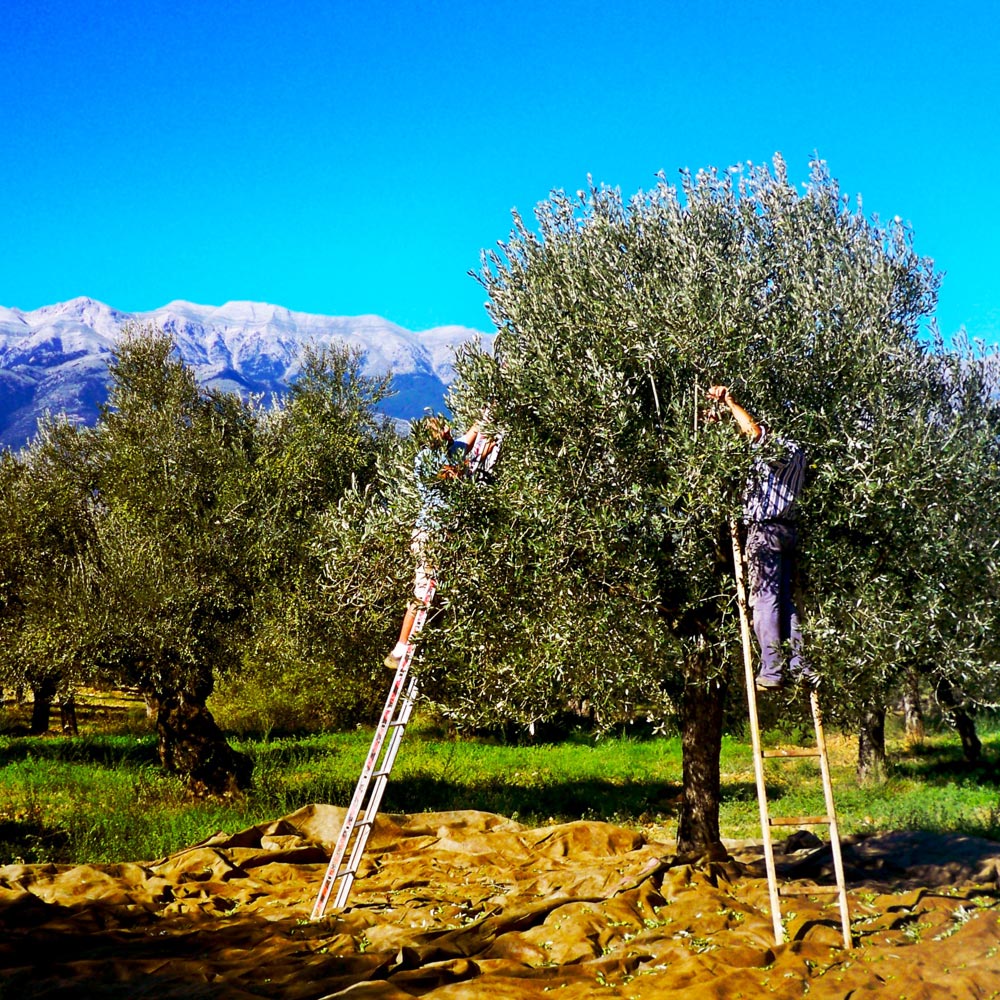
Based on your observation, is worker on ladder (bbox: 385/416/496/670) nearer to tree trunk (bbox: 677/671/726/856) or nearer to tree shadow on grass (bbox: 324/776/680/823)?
tree trunk (bbox: 677/671/726/856)

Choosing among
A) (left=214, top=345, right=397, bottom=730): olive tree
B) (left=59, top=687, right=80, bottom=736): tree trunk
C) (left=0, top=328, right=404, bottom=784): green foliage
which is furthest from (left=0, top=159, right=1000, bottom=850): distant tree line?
(left=59, top=687, right=80, bottom=736): tree trunk

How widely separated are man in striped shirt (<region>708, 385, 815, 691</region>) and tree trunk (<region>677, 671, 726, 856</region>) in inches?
113

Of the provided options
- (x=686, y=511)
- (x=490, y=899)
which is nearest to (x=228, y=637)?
(x=490, y=899)

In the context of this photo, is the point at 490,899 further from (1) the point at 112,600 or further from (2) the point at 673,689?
(1) the point at 112,600

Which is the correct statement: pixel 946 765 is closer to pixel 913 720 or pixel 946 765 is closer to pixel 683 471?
pixel 913 720

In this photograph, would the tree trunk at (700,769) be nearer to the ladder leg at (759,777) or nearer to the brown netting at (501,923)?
the brown netting at (501,923)

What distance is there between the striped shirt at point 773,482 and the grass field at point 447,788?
4.33 m

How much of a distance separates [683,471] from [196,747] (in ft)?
47.6

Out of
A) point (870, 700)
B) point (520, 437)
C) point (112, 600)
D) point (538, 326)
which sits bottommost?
point (870, 700)

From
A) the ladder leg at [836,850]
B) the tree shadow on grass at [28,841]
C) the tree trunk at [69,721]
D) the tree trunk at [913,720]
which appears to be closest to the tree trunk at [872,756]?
the tree trunk at [913,720]

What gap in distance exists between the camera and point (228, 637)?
1933cm

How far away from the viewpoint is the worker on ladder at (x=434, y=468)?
11.7 metres

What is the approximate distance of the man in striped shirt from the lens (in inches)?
412

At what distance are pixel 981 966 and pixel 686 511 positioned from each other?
16.9 ft
